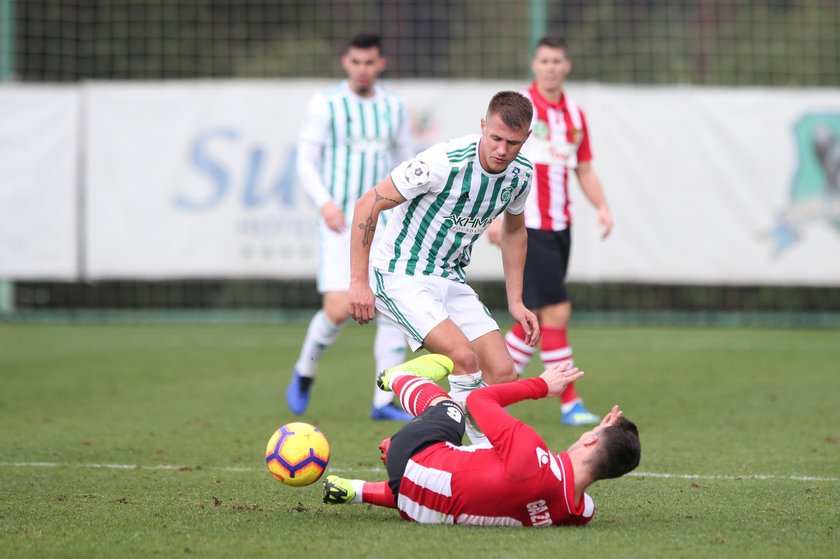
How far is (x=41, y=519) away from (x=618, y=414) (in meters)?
2.18

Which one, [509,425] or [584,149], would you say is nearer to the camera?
[509,425]

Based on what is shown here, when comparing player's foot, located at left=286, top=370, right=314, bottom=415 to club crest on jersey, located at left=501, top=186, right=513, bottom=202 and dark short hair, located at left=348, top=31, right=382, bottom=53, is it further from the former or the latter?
club crest on jersey, located at left=501, top=186, right=513, bottom=202

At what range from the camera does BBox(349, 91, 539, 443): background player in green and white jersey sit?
5.27 m

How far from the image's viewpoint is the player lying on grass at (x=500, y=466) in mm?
4422

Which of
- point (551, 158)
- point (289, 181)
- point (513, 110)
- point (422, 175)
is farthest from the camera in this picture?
point (289, 181)

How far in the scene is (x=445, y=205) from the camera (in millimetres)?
5457

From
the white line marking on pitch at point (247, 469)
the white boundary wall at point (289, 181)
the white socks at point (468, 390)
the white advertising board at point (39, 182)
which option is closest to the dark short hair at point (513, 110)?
the white socks at point (468, 390)

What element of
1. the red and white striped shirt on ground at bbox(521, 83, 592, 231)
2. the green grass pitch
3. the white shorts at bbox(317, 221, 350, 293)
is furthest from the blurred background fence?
the white shorts at bbox(317, 221, 350, 293)

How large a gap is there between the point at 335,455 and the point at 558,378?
6.14 ft

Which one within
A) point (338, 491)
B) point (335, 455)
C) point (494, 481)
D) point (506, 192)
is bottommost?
point (335, 455)

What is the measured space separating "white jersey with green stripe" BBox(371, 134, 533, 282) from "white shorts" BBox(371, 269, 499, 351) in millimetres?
51

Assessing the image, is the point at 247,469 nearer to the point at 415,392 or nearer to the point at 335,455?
the point at 335,455

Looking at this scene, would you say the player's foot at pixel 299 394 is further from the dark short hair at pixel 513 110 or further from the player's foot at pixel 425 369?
the dark short hair at pixel 513 110

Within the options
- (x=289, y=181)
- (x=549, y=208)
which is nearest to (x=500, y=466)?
(x=549, y=208)
